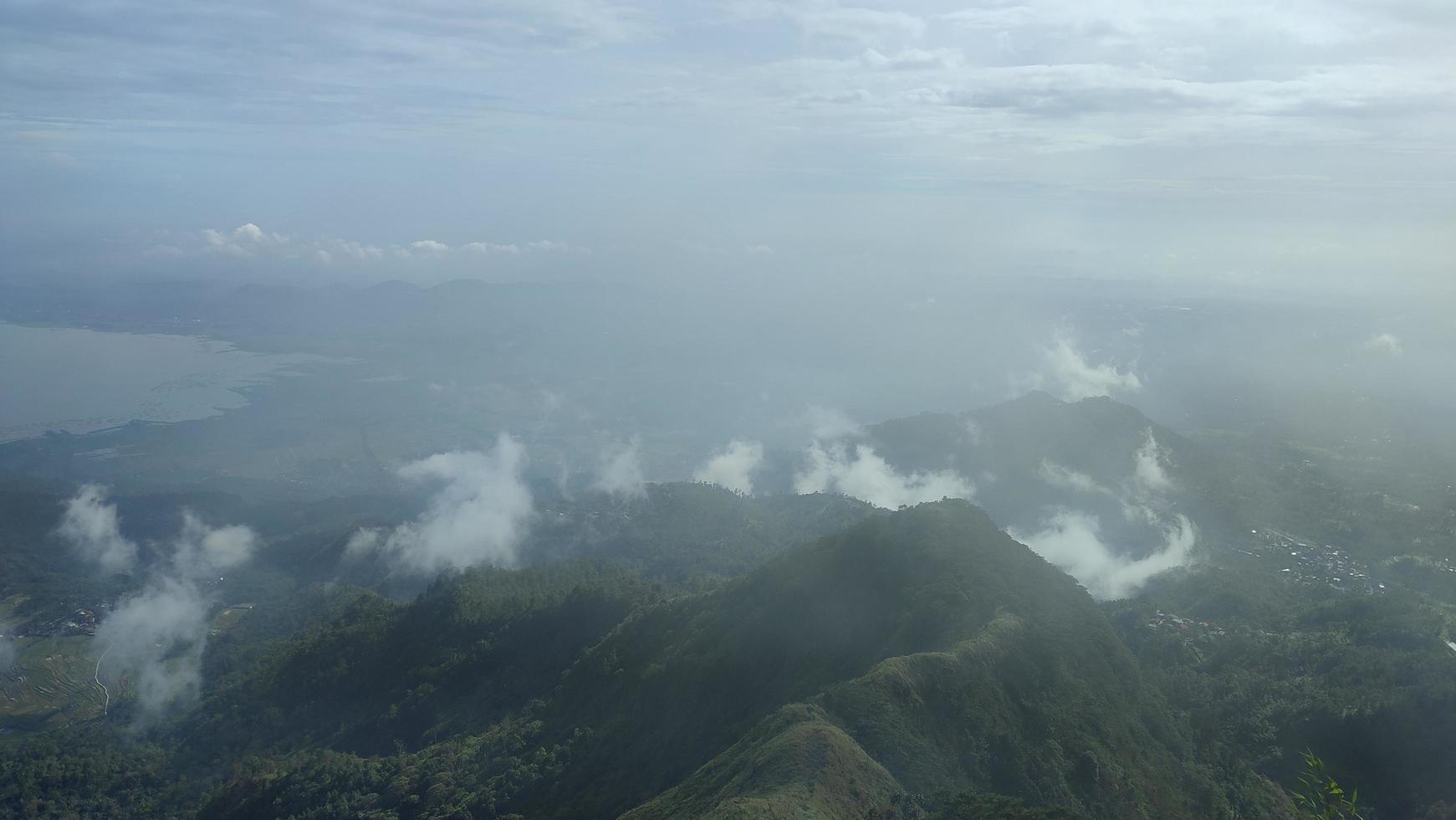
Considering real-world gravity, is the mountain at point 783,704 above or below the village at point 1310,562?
above

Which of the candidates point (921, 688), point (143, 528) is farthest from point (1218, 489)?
point (143, 528)

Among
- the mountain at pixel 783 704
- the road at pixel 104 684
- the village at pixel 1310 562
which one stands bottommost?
the road at pixel 104 684

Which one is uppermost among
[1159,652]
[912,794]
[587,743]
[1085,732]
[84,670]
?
[912,794]

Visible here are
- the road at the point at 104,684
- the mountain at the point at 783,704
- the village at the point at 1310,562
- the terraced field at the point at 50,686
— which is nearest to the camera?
the mountain at the point at 783,704

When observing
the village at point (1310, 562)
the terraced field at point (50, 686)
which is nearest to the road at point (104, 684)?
the terraced field at point (50, 686)

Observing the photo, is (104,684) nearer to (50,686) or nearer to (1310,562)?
(50,686)

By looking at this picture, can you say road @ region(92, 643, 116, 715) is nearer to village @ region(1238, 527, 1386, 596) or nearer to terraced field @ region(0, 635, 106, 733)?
terraced field @ region(0, 635, 106, 733)

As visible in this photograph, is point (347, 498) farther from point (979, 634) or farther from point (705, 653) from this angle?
point (979, 634)

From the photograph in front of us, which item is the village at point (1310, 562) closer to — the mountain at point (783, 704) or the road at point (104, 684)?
the mountain at point (783, 704)
